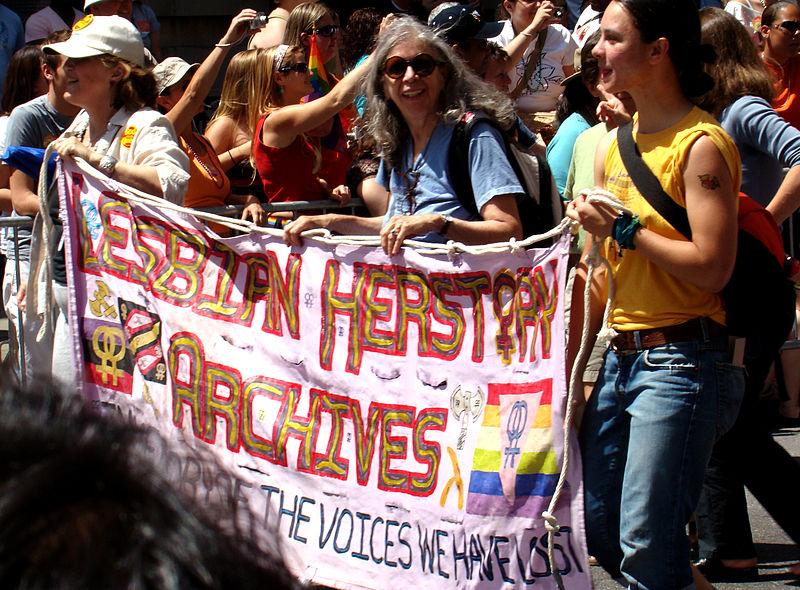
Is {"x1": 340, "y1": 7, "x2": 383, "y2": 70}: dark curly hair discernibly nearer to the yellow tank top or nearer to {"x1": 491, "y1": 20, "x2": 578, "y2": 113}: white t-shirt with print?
{"x1": 491, "y1": 20, "x2": 578, "y2": 113}: white t-shirt with print

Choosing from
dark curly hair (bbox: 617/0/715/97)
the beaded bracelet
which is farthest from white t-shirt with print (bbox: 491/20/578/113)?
the beaded bracelet

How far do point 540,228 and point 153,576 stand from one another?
327 cm

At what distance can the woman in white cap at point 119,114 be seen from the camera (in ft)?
14.7

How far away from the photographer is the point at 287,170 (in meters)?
5.48

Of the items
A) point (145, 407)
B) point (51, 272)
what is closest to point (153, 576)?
point (145, 407)

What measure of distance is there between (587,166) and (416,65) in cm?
95

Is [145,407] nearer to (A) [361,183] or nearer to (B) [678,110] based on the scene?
(A) [361,183]

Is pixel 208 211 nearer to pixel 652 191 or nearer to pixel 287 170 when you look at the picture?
pixel 287 170

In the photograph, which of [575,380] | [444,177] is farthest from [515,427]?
[444,177]

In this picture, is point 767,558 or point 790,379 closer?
point 767,558

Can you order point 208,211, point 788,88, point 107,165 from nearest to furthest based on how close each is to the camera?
1. point 107,165
2. point 208,211
3. point 788,88

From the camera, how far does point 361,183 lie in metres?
5.74

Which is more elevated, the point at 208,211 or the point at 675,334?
the point at 675,334

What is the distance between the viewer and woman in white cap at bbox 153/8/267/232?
5.33 meters
